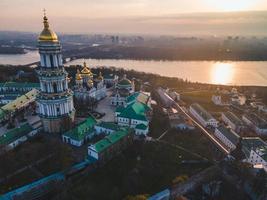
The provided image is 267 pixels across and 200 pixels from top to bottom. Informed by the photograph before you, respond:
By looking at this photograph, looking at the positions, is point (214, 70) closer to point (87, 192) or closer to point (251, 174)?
point (251, 174)

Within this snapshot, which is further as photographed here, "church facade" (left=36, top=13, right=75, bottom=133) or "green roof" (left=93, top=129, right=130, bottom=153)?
"church facade" (left=36, top=13, right=75, bottom=133)

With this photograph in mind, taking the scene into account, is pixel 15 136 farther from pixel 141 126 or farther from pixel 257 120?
pixel 257 120

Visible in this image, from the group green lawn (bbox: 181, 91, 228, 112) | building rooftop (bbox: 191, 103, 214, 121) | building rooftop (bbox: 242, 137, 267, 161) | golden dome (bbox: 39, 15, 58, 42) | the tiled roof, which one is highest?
golden dome (bbox: 39, 15, 58, 42)

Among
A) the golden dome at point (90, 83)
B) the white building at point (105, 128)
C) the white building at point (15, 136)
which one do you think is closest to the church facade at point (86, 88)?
the golden dome at point (90, 83)

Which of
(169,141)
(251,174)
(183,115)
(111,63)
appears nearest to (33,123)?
(169,141)

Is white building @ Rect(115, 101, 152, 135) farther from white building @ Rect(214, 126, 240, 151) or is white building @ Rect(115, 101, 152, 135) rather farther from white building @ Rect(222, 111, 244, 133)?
white building @ Rect(222, 111, 244, 133)

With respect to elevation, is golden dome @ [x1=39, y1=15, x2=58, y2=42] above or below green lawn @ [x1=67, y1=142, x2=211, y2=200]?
above

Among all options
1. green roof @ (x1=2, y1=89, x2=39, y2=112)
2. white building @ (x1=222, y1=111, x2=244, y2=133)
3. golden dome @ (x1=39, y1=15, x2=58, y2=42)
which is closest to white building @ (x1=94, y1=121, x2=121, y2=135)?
golden dome @ (x1=39, y1=15, x2=58, y2=42)
